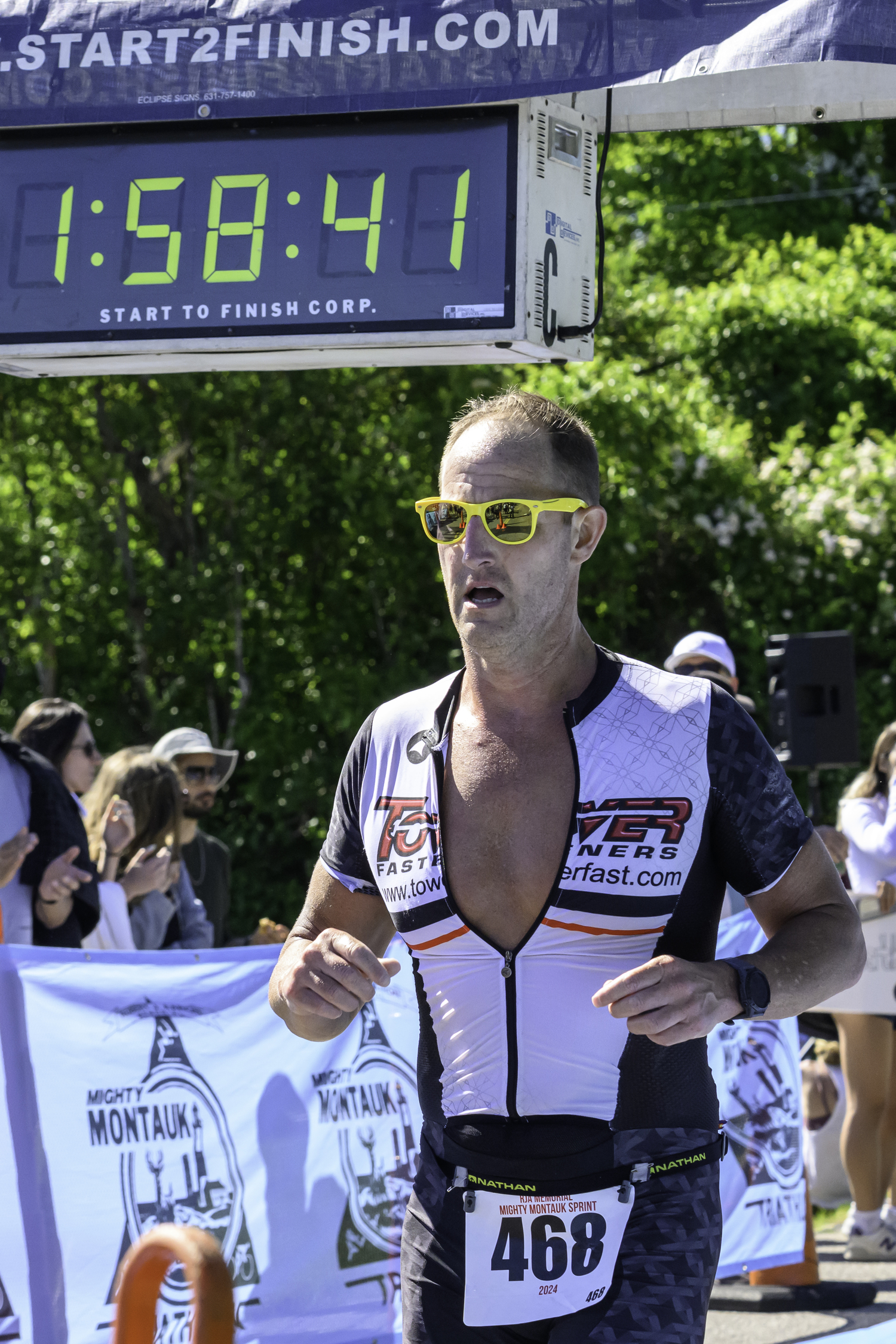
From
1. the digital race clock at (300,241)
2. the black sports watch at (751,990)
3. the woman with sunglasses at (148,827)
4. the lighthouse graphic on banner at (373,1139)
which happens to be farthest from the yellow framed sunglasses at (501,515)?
the woman with sunglasses at (148,827)

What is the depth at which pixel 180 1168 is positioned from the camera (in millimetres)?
4793

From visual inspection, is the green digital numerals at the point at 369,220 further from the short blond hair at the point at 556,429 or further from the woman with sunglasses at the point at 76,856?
the woman with sunglasses at the point at 76,856

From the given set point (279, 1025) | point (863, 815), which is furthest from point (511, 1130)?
point (863, 815)

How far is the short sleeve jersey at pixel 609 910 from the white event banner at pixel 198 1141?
216cm

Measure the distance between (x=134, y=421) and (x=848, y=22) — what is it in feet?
36.1

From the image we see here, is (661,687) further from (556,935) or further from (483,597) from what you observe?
(556,935)

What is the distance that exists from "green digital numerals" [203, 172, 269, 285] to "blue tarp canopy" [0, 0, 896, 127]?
19 cm

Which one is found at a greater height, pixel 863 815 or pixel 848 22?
pixel 848 22

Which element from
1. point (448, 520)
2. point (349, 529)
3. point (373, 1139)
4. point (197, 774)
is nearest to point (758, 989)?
point (448, 520)

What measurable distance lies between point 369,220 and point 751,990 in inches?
99.9

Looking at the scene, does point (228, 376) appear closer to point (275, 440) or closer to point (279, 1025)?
point (275, 440)

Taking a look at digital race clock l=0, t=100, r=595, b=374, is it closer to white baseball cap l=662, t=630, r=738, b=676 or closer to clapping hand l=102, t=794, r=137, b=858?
clapping hand l=102, t=794, r=137, b=858

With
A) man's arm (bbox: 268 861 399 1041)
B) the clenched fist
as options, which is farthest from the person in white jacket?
the clenched fist

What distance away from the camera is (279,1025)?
17.1 ft
